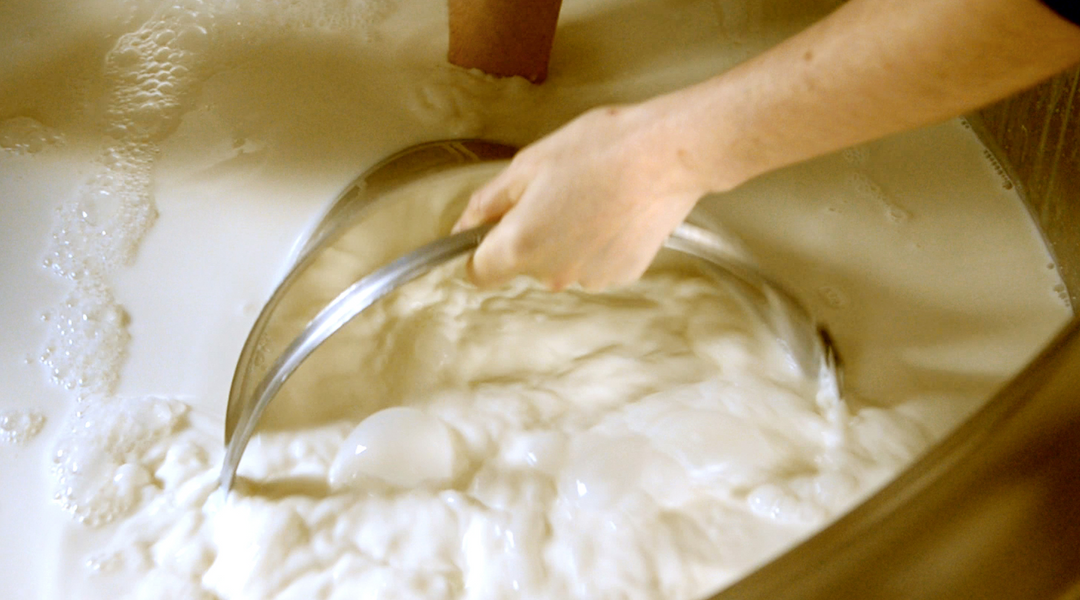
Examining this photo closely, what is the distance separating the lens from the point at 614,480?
2.05 feet

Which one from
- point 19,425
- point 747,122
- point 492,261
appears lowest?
point 19,425

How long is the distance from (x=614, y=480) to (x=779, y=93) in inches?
11.4

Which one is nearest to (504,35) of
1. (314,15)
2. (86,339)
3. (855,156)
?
(314,15)

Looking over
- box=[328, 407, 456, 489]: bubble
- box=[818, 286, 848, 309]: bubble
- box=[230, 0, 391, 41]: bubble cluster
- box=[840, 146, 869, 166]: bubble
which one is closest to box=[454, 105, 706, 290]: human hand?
box=[328, 407, 456, 489]: bubble

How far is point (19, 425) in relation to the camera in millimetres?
681

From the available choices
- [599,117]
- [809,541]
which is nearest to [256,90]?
[599,117]

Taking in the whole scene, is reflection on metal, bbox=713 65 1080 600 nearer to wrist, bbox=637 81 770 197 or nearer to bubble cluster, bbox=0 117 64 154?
wrist, bbox=637 81 770 197

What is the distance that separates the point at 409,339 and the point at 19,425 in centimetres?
29

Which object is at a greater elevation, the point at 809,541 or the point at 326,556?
the point at 809,541

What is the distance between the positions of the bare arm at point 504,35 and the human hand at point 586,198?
357 millimetres

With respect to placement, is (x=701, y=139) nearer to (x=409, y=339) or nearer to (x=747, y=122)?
(x=747, y=122)

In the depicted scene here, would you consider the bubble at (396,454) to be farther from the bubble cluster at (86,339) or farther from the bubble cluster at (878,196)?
the bubble cluster at (878,196)

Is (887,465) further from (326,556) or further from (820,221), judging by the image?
(326,556)

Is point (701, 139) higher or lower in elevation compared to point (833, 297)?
higher
